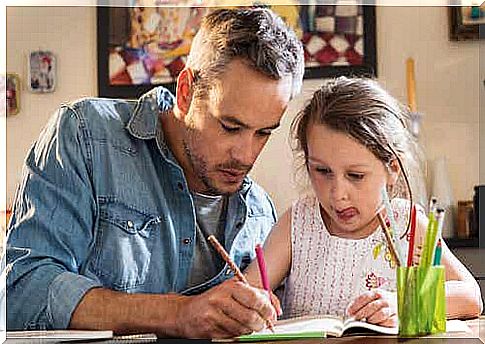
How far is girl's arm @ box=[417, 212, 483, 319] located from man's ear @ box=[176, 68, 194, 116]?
1.26ft

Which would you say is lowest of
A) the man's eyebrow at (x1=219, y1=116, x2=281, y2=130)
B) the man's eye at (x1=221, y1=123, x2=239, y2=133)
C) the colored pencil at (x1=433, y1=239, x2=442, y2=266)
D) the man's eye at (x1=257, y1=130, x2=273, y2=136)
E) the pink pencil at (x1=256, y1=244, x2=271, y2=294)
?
the pink pencil at (x1=256, y1=244, x2=271, y2=294)

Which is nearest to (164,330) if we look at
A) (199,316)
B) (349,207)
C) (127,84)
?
(199,316)

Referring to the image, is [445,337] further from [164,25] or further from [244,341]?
[164,25]

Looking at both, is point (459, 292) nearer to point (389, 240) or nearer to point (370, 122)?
point (389, 240)

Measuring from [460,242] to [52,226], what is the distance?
0.64m

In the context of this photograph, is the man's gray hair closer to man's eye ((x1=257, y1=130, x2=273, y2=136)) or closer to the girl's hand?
man's eye ((x1=257, y1=130, x2=273, y2=136))

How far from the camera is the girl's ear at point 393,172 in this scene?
143cm

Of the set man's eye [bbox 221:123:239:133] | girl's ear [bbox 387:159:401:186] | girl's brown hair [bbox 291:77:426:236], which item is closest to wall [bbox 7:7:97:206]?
man's eye [bbox 221:123:239:133]

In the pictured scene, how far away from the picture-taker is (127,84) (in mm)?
1567

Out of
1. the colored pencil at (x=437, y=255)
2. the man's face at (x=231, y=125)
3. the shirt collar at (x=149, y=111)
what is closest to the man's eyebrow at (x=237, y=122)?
the man's face at (x=231, y=125)

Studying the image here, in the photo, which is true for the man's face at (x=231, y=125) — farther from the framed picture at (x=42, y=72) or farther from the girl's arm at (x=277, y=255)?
the framed picture at (x=42, y=72)

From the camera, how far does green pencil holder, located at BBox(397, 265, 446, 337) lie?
4.02 feet

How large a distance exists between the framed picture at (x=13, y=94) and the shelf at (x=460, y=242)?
72 cm

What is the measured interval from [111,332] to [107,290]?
0.22ft
